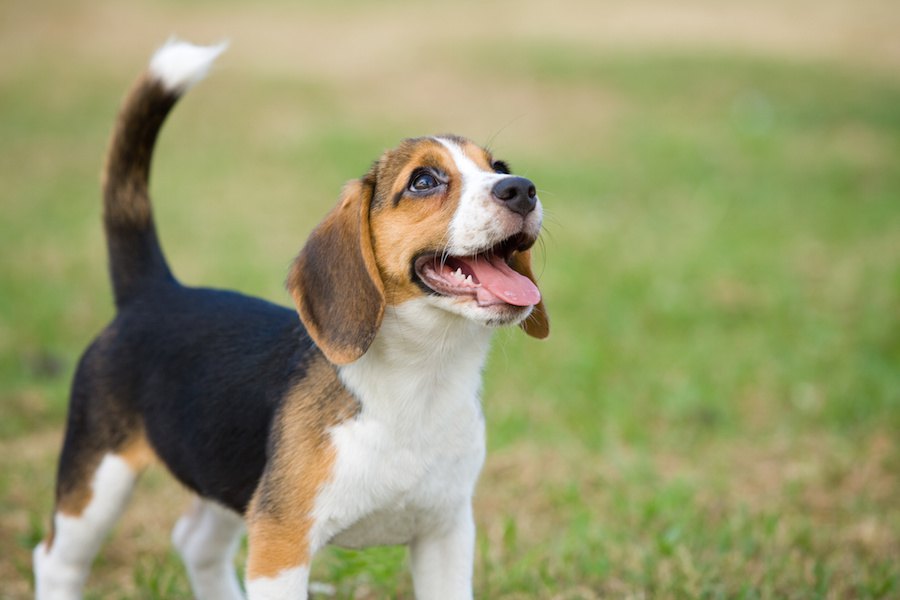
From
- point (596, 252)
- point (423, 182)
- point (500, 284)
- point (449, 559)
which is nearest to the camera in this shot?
point (500, 284)

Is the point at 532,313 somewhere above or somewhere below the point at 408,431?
above

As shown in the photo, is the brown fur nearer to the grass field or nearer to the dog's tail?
the grass field

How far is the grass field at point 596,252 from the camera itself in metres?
5.51

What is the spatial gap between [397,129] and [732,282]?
282 inches

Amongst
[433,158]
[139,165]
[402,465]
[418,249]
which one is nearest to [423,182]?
[433,158]

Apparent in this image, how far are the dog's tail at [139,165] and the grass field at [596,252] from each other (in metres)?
1.39

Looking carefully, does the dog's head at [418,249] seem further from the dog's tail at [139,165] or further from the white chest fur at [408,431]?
the dog's tail at [139,165]

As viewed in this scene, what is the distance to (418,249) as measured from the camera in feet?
11.8

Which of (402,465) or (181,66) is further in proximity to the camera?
(181,66)

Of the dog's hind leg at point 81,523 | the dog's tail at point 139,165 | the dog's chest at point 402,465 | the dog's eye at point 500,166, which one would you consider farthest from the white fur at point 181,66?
the dog's chest at point 402,465

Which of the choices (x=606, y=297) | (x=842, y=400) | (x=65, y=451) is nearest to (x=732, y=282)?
(x=606, y=297)

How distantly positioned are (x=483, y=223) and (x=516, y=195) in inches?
5.4

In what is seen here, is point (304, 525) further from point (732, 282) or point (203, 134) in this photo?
point (203, 134)

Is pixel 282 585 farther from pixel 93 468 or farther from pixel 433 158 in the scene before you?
pixel 433 158
